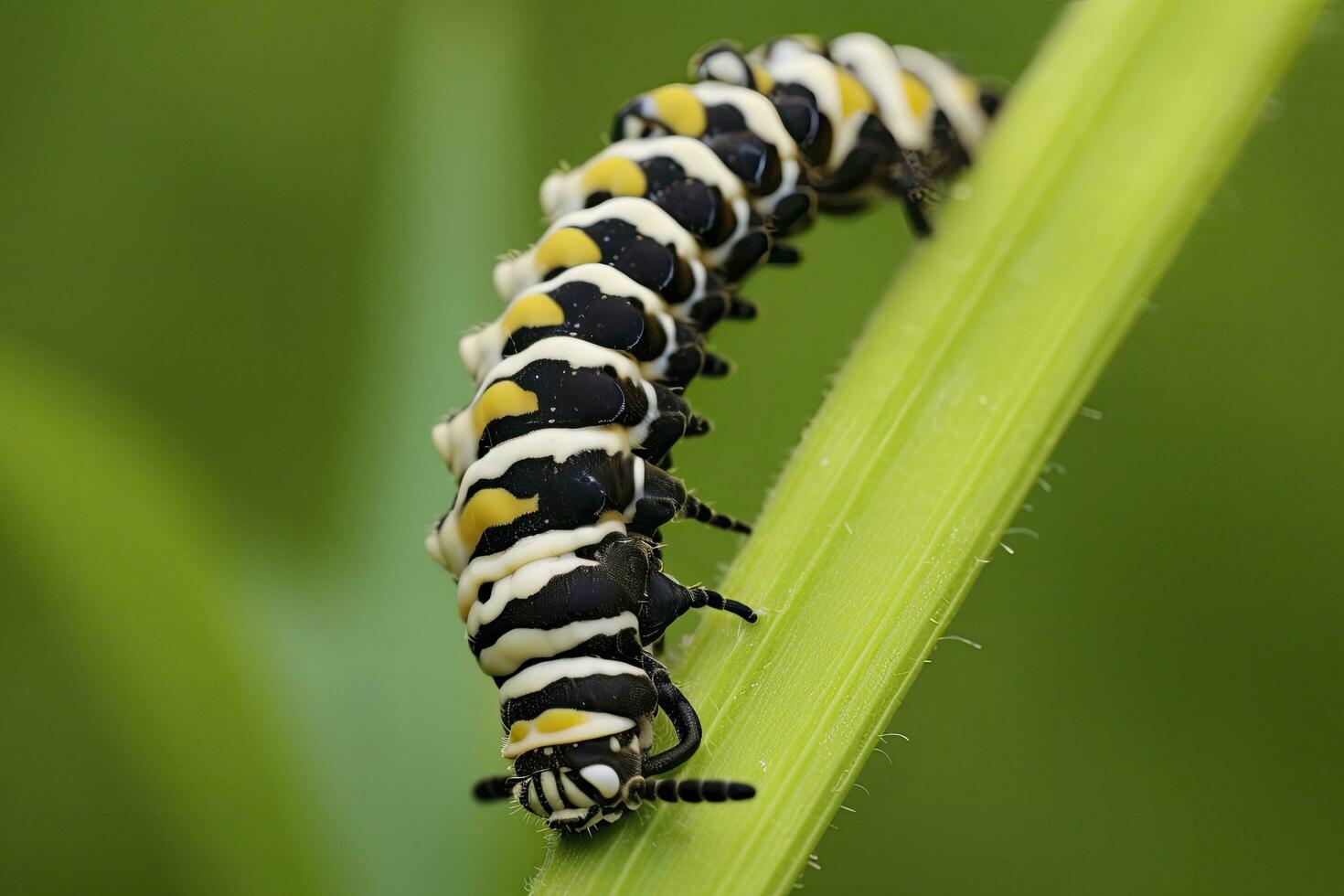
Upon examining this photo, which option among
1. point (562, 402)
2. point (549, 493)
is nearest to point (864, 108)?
point (562, 402)

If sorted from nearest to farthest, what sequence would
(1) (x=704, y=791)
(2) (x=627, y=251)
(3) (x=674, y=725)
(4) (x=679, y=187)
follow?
(1) (x=704, y=791) < (3) (x=674, y=725) < (2) (x=627, y=251) < (4) (x=679, y=187)

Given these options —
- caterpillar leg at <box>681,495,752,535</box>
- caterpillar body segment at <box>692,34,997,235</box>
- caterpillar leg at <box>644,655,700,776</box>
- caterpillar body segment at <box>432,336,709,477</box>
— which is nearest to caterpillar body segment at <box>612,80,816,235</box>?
caterpillar body segment at <box>692,34,997,235</box>

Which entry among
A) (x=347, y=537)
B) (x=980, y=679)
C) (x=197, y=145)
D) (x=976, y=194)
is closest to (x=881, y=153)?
(x=976, y=194)

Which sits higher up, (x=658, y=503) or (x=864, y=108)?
(x=864, y=108)

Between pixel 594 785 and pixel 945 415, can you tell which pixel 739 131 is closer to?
pixel 945 415

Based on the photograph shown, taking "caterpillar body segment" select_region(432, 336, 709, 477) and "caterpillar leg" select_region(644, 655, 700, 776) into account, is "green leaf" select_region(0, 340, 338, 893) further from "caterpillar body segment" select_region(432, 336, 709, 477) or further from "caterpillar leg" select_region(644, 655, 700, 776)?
"caterpillar leg" select_region(644, 655, 700, 776)

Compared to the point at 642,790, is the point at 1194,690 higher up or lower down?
higher up

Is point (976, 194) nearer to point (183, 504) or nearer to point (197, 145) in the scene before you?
point (183, 504)
